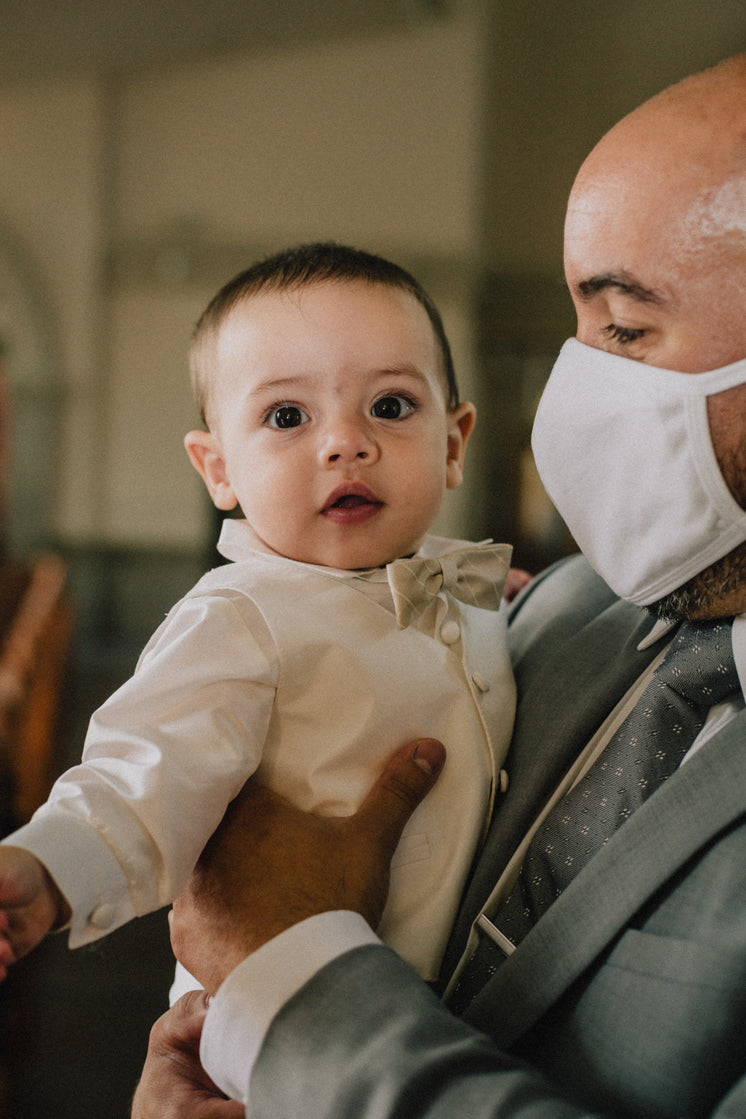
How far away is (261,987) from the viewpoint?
71 cm

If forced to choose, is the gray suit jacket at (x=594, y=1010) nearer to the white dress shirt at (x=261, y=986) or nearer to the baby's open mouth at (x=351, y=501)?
the white dress shirt at (x=261, y=986)

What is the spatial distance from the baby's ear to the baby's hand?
52cm

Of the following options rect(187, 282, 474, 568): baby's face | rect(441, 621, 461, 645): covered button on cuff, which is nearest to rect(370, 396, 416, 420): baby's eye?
rect(187, 282, 474, 568): baby's face

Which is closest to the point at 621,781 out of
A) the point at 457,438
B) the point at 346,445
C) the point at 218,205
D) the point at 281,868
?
the point at 281,868

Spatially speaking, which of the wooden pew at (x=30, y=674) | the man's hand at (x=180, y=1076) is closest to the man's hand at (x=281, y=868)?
the man's hand at (x=180, y=1076)

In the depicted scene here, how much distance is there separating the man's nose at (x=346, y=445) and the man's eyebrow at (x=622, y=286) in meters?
0.26

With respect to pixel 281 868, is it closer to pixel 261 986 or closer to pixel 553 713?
pixel 261 986

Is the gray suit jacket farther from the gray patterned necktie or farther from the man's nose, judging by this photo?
the man's nose

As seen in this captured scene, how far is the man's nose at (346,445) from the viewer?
0.95m

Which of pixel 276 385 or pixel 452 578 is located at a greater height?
pixel 276 385

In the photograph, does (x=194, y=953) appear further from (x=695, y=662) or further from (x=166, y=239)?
(x=166, y=239)

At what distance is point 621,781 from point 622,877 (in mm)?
119

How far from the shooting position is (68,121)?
24.0 feet

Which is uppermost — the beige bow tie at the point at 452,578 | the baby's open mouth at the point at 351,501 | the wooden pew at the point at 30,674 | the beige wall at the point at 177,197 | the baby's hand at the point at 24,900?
the beige wall at the point at 177,197
